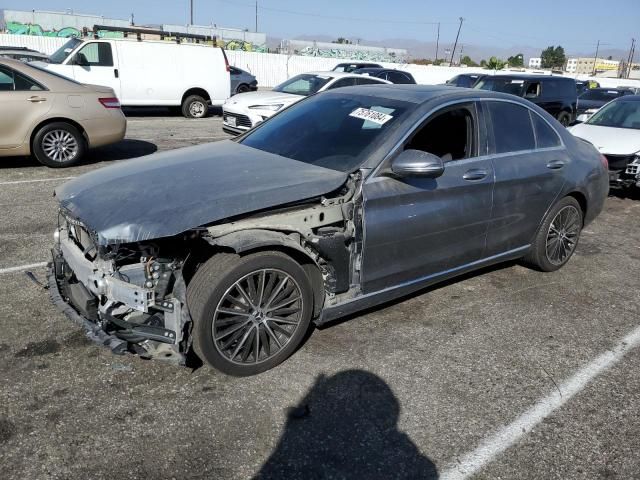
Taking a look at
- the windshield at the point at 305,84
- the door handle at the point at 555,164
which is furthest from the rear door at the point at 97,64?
the door handle at the point at 555,164

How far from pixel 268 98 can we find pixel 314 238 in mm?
8658

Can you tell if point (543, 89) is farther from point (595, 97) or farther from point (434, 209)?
point (434, 209)

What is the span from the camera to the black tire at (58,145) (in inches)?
316

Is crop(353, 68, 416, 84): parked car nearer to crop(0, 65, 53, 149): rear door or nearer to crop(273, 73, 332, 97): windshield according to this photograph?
crop(273, 73, 332, 97): windshield

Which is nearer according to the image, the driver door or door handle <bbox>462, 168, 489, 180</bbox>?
the driver door

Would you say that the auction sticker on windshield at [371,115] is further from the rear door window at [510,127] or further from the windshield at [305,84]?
the windshield at [305,84]

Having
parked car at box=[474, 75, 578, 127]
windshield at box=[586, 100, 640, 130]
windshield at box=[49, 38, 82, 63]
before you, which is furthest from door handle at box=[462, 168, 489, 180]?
windshield at box=[49, 38, 82, 63]

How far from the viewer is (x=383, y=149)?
354 centimetres

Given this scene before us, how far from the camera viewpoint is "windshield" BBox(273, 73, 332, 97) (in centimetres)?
1182

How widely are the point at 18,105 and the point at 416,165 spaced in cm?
682

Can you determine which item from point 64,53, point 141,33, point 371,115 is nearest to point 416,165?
point 371,115

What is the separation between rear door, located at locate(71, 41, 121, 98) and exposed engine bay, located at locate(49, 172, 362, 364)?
38.2ft

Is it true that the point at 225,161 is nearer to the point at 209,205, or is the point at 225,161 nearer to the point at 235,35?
the point at 209,205

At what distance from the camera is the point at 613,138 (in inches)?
321
